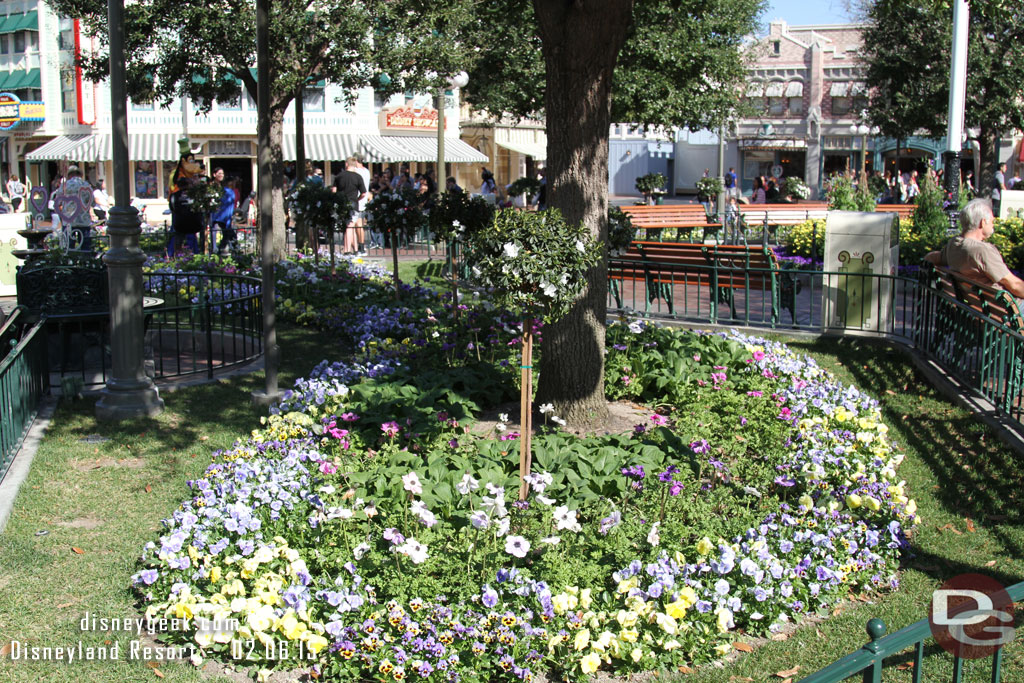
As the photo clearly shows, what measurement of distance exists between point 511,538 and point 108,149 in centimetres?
3400

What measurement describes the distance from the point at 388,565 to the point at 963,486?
4.08 metres

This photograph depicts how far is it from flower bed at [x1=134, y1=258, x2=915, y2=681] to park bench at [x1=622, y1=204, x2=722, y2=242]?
13868 millimetres

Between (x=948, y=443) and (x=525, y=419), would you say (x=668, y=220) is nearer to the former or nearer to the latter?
(x=948, y=443)

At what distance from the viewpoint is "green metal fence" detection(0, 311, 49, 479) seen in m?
6.61

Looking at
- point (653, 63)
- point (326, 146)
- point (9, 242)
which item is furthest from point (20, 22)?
point (9, 242)

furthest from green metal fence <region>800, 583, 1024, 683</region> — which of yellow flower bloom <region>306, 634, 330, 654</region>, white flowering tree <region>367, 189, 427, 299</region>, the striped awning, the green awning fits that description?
the green awning

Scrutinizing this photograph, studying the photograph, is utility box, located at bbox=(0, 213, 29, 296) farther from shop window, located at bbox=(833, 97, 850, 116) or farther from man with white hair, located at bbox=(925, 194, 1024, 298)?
shop window, located at bbox=(833, 97, 850, 116)

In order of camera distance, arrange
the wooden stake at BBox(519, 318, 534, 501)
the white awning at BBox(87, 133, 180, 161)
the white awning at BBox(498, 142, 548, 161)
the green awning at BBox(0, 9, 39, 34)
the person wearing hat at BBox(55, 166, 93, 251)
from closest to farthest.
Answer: the wooden stake at BBox(519, 318, 534, 501), the person wearing hat at BBox(55, 166, 93, 251), the white awning at BBox(87, 133, 180, 161), the green awning at BBox(0, 9, 39, 34), the white awning at BBox(498, 142, 548, 161)

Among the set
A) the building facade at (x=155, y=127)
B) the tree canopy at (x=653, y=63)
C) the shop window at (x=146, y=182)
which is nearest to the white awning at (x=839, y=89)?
the building facade at (x=155, y=127)

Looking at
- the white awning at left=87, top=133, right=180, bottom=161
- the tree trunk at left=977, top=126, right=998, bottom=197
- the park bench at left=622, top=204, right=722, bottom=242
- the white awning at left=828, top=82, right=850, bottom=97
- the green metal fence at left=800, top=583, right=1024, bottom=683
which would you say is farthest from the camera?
the white awning at left=828, top=82, right=850, bottom=97

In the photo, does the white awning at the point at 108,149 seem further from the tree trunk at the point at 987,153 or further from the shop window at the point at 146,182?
the tree trunk at the point at 987,153

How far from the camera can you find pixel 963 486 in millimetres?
6742

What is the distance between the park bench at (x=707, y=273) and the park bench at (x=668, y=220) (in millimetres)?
6514

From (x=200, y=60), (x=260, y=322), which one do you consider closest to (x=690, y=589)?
(x=260, y=322)
